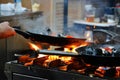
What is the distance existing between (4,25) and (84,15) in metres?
3.13

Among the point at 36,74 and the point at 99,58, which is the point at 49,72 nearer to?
the point at 36,74

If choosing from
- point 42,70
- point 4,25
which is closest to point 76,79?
point 42,70

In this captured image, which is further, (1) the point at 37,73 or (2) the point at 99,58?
(1) the point at 37,73

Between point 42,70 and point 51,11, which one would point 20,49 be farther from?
point 51,11

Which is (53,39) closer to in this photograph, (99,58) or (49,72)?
(49,72)

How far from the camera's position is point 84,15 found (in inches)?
173

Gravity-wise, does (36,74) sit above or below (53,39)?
below

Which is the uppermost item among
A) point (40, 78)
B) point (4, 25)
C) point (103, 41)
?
point (4, 25)

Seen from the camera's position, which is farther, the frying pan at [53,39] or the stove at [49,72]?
the frying pan at [53,39]

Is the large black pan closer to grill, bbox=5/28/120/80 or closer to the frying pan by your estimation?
grill, bbox=5/28/120/80

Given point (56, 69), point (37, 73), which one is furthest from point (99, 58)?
point (37, 73)

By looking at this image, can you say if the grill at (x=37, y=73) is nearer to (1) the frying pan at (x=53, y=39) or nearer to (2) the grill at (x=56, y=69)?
(2) the grill at (x=56, y=69)

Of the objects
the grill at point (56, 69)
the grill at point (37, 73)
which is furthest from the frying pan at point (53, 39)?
the grill at point (37, 73)

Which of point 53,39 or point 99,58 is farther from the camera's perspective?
point 53,39
